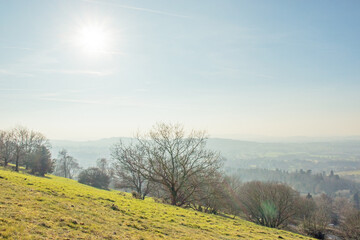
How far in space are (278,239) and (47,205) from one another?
57.9 feet

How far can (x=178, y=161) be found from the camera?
29.3 meters

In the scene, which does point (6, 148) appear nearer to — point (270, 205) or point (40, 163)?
point (40, 163)

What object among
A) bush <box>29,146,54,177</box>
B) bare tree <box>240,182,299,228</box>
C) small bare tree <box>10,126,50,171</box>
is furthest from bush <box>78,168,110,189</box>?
bare tree <box>240,182,299,228</box>

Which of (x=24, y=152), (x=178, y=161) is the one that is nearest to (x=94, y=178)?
(x=24, y=152)

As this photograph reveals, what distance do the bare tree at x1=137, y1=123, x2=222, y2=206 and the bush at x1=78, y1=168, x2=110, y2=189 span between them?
1642 inches

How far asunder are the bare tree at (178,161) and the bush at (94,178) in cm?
4171

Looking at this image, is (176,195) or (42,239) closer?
(42,239)

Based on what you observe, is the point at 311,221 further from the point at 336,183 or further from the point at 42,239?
the point at 336,183

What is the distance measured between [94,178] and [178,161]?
45.7 metres

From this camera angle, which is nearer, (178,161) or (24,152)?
(178,161)

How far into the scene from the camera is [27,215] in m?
9.80

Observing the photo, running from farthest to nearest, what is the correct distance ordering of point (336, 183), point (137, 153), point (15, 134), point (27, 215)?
point (336, 183)
point (15, 134)
point (137, 153)
point (27, 215)

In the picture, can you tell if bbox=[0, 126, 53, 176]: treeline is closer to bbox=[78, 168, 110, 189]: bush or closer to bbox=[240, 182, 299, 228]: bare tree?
bbox=[78, 168, 110, 189]: bush

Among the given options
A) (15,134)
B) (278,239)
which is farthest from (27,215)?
(15,134)
